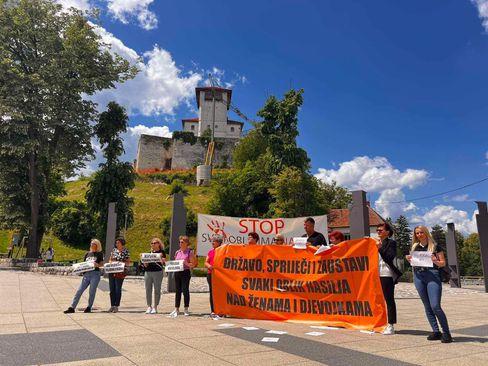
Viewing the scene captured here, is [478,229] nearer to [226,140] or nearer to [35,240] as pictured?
[35,240]

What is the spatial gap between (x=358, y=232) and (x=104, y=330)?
6.80 meters

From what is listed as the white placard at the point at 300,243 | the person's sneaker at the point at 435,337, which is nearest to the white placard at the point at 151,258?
the white placard at the point at 300,243

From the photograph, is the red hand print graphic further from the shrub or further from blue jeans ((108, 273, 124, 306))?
the shrub

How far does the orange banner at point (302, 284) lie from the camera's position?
716 cm

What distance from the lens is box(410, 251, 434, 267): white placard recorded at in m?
6.14

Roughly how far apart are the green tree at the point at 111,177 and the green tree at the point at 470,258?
6079cm

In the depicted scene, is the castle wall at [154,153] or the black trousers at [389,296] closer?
the black trousers at [389,296]

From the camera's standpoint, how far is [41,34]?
2767 centimetres

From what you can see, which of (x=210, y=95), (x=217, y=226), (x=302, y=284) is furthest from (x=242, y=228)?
(x=210, y=95)

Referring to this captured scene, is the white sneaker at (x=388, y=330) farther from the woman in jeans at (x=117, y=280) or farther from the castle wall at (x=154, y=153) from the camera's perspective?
the castle wall at (x=154, y=153)

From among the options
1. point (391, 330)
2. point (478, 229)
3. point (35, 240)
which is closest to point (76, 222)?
point (35, 240)

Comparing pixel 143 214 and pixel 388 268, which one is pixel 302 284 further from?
pixel 143 214

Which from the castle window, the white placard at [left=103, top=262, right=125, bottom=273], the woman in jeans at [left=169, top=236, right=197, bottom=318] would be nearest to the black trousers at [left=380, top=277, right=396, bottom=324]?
the woman in jeans at [left=169, top=236, right=197, bottom=318]

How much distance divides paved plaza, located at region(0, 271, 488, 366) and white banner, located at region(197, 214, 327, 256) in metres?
7.05
